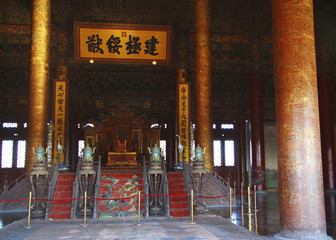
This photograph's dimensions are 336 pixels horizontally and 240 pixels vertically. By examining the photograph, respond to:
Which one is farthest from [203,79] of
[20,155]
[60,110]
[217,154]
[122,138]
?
[20,155]

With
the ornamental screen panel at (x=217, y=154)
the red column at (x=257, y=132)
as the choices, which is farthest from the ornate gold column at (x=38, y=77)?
the red column at (x=257, y=132)

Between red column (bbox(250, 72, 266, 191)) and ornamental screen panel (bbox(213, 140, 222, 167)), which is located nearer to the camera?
red column (bbox(250, 72, 266, 191))

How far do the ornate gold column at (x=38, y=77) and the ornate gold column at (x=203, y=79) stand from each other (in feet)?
13.9

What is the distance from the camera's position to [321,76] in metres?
15.1

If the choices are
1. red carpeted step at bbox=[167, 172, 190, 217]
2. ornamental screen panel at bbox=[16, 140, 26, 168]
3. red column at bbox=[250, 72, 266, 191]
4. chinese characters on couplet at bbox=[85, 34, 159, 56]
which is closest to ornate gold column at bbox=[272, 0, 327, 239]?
red carpeted step at bbox=[167, 172, 190, 217]

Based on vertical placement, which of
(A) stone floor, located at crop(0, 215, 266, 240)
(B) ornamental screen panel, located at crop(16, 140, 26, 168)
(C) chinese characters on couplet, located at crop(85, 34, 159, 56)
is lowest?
(A) stone floor, located at crop(0, 215, 266, 240)

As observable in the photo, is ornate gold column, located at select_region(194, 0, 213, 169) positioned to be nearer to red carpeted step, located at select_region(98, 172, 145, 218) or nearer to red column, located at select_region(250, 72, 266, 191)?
red carpeted step, located at select_region(98, 172, 145, 218)

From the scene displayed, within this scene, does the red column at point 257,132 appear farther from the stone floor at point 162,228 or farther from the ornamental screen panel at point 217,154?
the stone floor at point 162,228

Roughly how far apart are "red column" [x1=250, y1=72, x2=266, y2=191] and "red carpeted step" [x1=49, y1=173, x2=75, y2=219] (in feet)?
25.7

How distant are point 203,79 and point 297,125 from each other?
580 cm

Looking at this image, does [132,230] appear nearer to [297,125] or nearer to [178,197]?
[178,197]

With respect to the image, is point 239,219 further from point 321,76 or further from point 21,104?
point 21,104

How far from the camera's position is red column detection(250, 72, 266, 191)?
47.0 ft

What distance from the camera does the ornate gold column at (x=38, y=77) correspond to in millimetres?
9891
